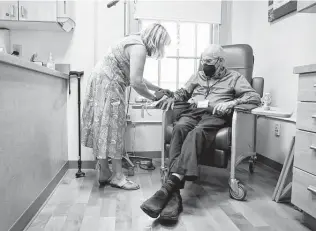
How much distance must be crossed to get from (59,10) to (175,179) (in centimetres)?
158

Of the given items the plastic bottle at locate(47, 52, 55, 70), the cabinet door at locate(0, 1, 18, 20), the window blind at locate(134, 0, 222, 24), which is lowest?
the plastic bottle at locate(47, 52, 55, 70)

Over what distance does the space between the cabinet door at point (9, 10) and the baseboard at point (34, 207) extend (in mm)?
1236

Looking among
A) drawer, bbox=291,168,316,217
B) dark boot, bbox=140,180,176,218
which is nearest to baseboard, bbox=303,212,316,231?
drawer, bbox=291,168,316,217

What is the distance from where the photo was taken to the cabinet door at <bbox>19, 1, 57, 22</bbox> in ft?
7.29

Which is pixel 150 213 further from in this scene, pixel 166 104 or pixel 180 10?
pixel 180 10

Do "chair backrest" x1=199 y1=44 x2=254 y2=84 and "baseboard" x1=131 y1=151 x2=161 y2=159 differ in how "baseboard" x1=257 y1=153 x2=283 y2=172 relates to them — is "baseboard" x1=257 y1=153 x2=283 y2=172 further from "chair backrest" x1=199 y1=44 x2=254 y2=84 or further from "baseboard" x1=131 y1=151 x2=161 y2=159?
"baseboard" x1=131 y1=151 x2=161 y2=159

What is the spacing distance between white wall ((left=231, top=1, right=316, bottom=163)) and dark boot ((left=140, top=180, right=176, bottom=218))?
134 cm

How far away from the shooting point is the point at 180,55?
3.16 meters

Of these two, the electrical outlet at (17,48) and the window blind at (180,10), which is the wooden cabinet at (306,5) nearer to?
the window blind at (180,10)

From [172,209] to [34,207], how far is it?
75cm

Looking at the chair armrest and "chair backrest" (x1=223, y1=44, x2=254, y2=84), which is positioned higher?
"chair backrest" (x1=223, y1=44, x2=254, y2=84)

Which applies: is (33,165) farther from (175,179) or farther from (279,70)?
(279,70)

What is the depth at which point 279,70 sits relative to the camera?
2.63 metres

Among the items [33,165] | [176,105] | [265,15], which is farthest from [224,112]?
[265,15]
